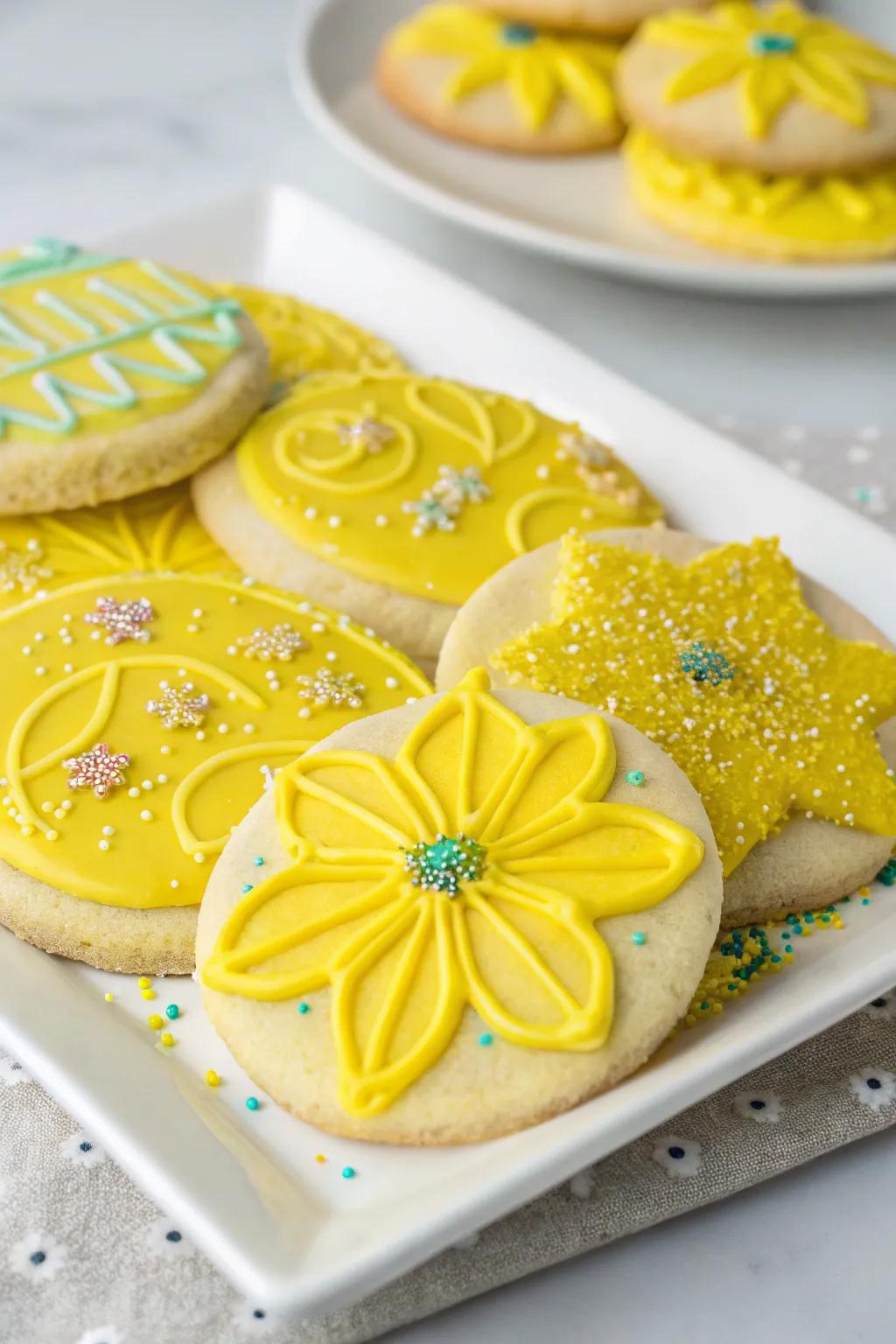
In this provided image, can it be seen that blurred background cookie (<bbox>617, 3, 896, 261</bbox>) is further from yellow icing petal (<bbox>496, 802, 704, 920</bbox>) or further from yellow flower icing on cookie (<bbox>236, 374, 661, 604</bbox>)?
yellow icing petal (<bbox>496, 802, 704, 920</bbox>)

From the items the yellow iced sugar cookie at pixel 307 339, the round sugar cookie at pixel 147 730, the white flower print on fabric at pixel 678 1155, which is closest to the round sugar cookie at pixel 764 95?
the yellow iced sugar cookie at pixel 307 339

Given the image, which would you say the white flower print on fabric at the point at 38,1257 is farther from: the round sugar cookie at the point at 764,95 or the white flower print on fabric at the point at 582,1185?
the round sugar cookie at the point at 764,95

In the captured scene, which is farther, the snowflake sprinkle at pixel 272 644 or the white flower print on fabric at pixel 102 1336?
the snowflake sprinkle at pixel 272 644

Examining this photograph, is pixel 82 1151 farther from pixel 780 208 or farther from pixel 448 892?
pixel 780 208

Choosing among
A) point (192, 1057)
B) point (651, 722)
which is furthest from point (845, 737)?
point (192, 1057)

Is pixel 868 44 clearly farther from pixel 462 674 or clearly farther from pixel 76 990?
pixel 76 990

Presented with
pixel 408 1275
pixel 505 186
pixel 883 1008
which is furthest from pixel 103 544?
pixel 505 186

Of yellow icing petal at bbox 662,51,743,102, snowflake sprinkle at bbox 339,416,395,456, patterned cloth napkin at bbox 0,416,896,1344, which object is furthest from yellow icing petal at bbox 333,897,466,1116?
yellow icing petal at bbox 662,51,743,102
